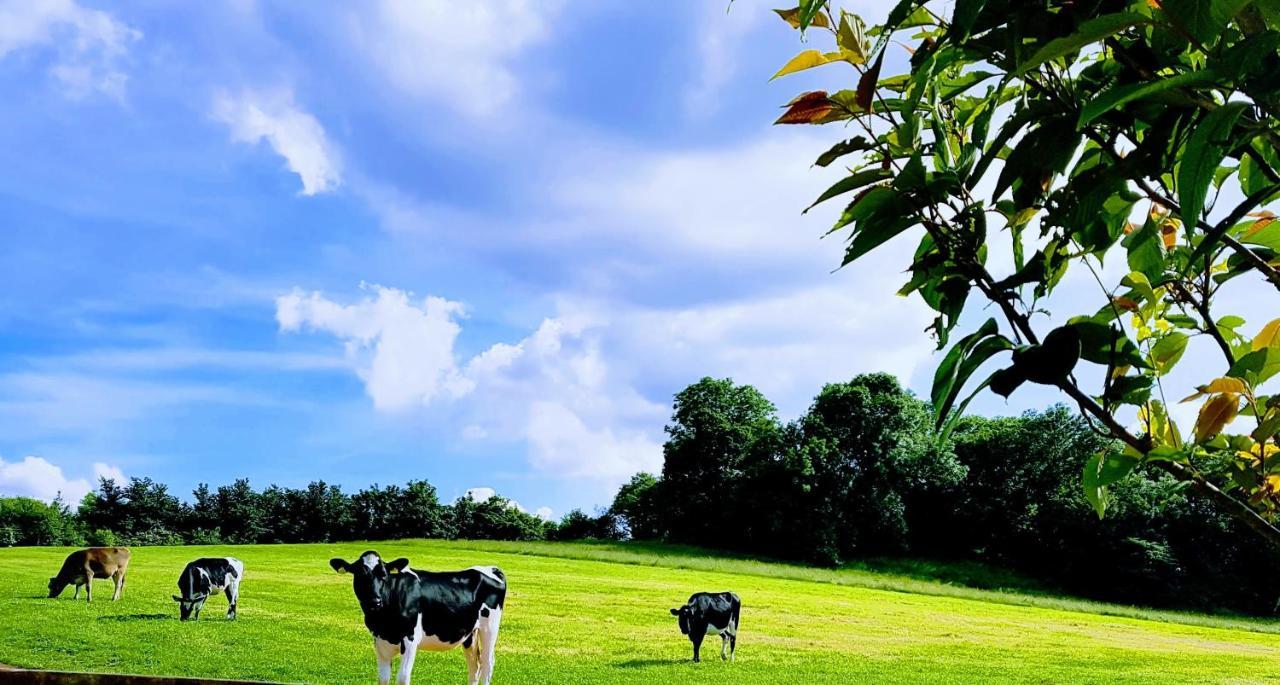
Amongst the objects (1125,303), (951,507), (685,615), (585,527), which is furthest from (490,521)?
(1125,303)

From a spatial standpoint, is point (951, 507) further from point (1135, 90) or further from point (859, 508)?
point (1135, 90)

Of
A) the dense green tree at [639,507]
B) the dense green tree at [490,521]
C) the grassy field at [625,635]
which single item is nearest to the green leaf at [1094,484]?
the grassy field at [625,635]

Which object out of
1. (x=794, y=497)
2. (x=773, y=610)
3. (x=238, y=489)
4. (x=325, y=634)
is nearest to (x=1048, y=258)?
(x=325, y=634)

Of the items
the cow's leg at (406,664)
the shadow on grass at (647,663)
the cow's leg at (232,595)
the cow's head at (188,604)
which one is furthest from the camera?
the cow's leg at (232,595)

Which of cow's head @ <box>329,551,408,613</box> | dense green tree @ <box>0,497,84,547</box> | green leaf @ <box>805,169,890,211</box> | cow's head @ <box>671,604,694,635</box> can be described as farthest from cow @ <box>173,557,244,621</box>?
dense green tree @ <box>0,497,84,547</box>

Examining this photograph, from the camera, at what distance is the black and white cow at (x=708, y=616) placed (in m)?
12.5

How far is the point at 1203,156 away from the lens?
55cm

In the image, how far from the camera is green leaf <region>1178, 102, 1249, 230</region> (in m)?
0.54

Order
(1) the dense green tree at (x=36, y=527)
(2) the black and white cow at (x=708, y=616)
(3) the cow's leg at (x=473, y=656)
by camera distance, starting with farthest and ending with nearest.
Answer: (1) the dense green tree at (x=36, y=527), (2) the black and white cow at (x=708, y=616), (3) the cow's leg at (x=473, y=656)

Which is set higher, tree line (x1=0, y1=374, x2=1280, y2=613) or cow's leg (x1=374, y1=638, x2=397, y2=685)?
tree line (x1=0, y1=374, x2=1280, y2=613)

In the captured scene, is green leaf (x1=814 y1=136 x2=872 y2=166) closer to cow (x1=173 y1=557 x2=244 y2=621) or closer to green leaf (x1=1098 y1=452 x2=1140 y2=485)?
green leaf (x1=1098 y1=452 x2=1140 y2=485)

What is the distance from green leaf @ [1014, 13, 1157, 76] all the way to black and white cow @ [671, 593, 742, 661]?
40.8 feet

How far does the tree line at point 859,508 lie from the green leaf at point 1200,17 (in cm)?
3530

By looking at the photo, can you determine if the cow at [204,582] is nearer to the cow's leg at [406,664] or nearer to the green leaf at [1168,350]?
the cow's leg at [406,664]
